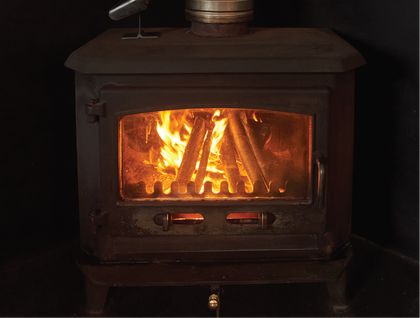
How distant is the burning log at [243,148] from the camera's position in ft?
4.45

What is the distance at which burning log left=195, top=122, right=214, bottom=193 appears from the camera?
136 cm

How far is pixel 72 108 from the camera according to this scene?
1719 millimetres

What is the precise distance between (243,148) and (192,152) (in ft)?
0.42

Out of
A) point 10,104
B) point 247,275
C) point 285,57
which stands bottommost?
point 247,275

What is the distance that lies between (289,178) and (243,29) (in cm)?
44

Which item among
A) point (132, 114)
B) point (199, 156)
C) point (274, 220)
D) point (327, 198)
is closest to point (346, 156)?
point (327, 198)

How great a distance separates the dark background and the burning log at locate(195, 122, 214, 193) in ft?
1.84

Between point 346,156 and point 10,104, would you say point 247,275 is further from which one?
point 10,104

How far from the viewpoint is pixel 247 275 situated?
1.41 metres

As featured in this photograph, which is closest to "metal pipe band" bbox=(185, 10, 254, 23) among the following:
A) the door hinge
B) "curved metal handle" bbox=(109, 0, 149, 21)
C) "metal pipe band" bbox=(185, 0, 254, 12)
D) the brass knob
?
"metal pipe band" bbox=(185, 0, 254, 12)

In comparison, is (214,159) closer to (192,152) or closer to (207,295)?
(192,152)

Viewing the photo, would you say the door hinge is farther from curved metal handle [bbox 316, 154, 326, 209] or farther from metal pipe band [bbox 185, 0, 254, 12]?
curved metal handle [bbox 316, 154, 326, 209]

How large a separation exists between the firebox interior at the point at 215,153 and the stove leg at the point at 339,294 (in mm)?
285

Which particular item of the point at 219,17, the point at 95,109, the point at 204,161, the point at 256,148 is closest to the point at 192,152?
the point at 204,161
